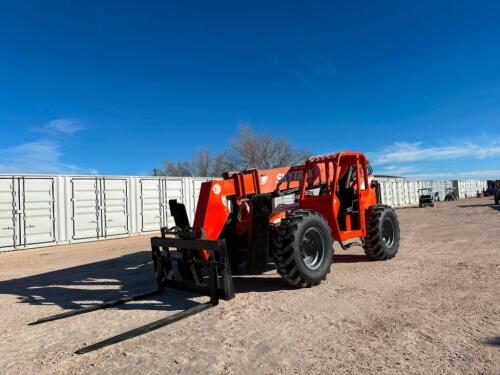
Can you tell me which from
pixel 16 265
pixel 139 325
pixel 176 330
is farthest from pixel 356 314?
pixel 16 265

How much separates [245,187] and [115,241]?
11.7m

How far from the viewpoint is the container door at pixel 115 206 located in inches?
710

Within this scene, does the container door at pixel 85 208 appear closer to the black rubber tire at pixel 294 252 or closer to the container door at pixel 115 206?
the container door at pixel 115 206

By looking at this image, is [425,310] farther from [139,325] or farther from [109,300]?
[109,300]

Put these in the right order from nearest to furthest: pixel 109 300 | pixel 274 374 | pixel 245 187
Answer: pixel 274 374
pixel 109 300
pixel 245 187

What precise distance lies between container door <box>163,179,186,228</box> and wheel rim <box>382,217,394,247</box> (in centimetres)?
1314

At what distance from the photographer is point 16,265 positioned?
11.8 meters

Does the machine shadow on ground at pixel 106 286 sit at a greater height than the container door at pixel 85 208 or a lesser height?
lesser

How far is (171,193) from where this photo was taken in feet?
67.6

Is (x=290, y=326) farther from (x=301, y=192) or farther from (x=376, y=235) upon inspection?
(x=376, y=235)

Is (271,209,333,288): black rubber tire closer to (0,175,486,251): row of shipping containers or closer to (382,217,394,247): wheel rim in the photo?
(382,217,394,247): wheel rim

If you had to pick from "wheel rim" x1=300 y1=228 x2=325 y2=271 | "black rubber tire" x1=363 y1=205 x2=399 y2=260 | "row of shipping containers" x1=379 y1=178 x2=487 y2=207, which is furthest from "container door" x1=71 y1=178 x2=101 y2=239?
"row of shipping containers" x1=379 y1=178 x2=487 y2=207

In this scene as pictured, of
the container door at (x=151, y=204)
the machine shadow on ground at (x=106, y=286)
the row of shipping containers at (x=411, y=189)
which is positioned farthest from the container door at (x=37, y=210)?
the row of shipping containers at (x=411, y=189)

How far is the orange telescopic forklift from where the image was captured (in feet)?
19.8
